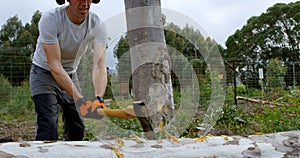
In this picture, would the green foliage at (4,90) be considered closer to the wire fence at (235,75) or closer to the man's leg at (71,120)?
the wire fence at (235,75)

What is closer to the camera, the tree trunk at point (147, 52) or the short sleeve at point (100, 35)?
the short sleeve at point (100, 35)

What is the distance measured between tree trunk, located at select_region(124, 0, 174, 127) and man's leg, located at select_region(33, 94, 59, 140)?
555 mm

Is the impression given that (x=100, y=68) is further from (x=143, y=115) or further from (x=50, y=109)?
(x=143, y=115)

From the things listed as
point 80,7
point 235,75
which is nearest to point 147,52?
point 80,7

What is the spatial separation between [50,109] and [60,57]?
1.15ft

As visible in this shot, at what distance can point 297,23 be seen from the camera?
1492 centimetres

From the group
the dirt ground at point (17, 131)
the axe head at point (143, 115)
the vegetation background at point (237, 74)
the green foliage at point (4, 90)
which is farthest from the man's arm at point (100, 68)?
the green foliage at point (4, 90)

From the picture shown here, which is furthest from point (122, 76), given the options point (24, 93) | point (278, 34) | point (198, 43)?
point (278, 34)

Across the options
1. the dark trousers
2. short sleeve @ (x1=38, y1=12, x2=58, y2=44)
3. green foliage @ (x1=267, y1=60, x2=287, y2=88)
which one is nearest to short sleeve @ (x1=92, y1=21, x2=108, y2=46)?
short sleeve @ (x1=38, y1=12, x2=58, y2=44)

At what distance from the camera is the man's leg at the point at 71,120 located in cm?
230

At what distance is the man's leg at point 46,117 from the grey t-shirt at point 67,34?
23 cm

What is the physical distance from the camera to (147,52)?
2.24 m

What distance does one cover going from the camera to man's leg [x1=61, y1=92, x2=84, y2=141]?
7.55 feet

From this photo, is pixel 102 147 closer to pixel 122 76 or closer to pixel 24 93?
pixel 122 76
